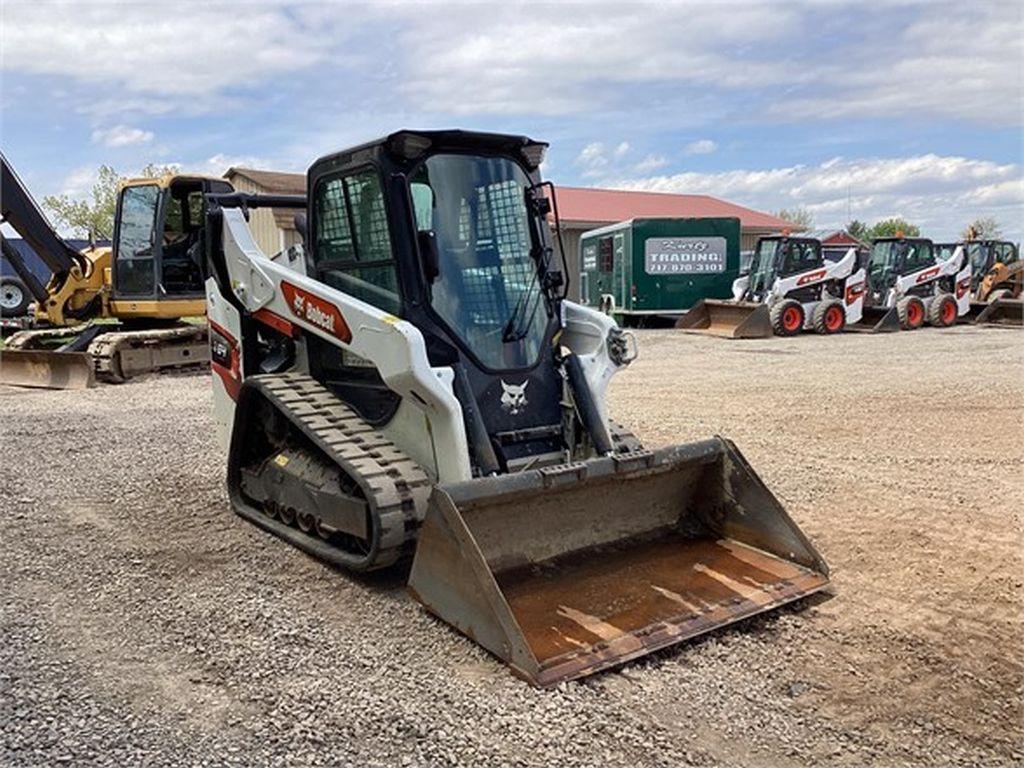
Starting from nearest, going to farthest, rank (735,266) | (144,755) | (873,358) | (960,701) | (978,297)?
(144,755) → (960,701) → (873,358) → (735,266) → (978,297)

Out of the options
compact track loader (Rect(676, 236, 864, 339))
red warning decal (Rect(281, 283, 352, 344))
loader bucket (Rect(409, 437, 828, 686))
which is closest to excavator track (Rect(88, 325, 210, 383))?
red warning decal (Rect(281, 283, 352, 344))

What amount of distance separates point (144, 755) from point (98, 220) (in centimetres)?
5177

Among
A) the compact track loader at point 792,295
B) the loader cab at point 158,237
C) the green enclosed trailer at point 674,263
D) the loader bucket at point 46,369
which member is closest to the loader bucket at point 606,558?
the loader cab at point 158,237

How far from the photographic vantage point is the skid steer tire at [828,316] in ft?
62.6

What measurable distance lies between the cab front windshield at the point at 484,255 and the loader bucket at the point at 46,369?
8476 mm

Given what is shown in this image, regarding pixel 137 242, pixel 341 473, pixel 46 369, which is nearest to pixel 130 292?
pixel 137 242

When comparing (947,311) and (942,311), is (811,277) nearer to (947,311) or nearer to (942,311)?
(942,311)

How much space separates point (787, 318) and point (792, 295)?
683mm

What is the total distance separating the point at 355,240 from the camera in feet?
15.8

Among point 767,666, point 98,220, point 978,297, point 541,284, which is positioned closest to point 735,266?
point 978,297

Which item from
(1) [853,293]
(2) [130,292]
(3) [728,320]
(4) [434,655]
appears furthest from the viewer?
(1) [853,293]

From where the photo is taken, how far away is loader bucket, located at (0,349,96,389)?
11584mm

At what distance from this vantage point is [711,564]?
4289 mm

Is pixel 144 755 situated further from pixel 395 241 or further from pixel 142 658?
pixel 395 241
